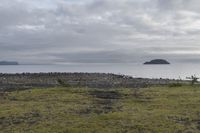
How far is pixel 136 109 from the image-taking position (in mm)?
29422

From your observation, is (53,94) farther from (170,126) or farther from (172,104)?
(170,126)

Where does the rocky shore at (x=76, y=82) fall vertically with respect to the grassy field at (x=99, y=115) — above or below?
above

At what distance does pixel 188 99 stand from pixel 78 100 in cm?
972

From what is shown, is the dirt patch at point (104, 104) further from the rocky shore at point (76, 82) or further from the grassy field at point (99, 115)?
the rocky shore at point (76, 82)

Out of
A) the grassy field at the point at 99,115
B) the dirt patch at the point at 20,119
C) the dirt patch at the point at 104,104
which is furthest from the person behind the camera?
the dirt patch at the point at 104,104

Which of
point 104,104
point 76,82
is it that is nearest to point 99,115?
point 104,104

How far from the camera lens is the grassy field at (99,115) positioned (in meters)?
22.6

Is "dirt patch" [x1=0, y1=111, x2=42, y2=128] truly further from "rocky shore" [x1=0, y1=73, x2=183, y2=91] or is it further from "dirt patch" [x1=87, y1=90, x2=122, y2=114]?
"rocky shore" [x1=0, y1=73, x2=183, y2=91]

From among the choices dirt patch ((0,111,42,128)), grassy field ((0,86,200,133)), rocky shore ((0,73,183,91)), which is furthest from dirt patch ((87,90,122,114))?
rocky shore ((0,73,183,91))

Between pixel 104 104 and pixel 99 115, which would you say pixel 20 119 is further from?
pixel 104 104

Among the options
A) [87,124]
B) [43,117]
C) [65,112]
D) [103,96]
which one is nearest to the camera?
[87,124]

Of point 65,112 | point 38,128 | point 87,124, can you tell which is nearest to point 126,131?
point 87,124

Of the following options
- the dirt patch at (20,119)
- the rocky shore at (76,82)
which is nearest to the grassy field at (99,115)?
the dirt patch at (20,119)

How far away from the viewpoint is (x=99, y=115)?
86.0 ft
